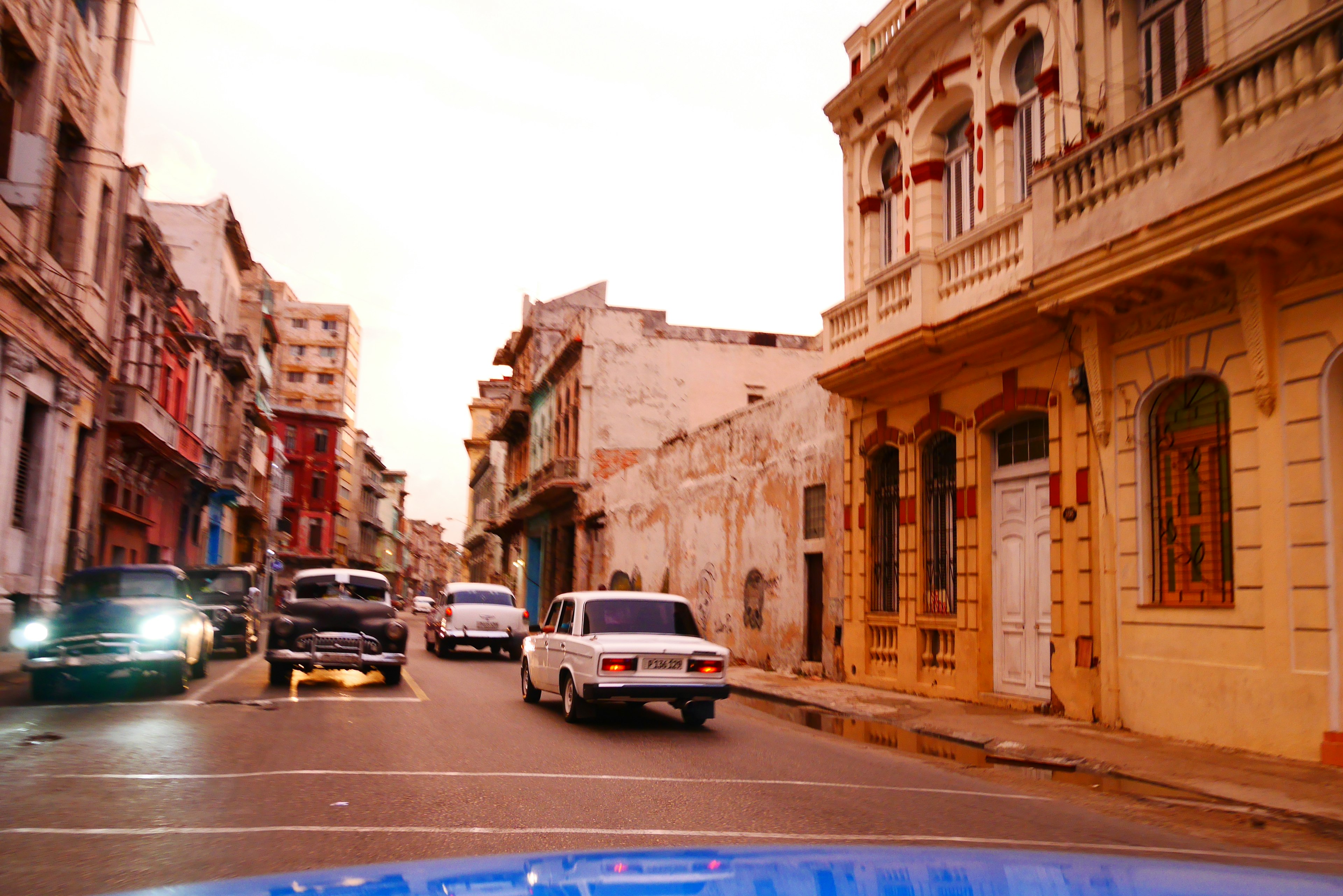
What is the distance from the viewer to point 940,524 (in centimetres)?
1722

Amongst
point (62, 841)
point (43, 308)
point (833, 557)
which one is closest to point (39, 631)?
point (62, 841)

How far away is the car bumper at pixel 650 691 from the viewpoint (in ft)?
39.0

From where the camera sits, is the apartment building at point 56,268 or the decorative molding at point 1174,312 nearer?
the decorative molding at point 1174,312

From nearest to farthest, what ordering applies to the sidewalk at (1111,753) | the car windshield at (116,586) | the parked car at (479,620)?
the sidewalk at (1111,753) < the car windshield at (116,586) < the parked car at (479,620)

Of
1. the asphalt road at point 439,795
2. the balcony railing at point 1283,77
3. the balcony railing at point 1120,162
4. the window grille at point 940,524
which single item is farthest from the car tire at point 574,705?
the balcony railing at point 1283,77

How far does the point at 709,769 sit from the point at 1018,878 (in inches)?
272

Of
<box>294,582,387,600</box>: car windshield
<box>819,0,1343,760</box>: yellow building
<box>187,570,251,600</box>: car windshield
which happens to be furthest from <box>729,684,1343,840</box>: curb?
<box>187,570,251,600</box>: car windshield

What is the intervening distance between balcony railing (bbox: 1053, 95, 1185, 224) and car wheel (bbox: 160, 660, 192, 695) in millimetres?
12632

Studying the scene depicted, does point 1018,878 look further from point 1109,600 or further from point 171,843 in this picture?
point 1109,600

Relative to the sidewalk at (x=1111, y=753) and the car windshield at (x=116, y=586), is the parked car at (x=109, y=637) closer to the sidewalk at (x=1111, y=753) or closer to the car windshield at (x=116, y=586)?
the car windshield at (x=116, y=586)

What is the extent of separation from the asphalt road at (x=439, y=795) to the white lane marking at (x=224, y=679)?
1.32 meters

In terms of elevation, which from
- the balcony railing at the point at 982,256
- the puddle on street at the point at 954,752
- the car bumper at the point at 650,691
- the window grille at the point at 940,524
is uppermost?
the balcony railing at the point at 982,256

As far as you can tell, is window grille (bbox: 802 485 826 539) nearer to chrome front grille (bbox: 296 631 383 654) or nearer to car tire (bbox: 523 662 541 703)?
car tire (bbox: 523 662 541 703)

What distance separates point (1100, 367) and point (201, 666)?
533 inches
